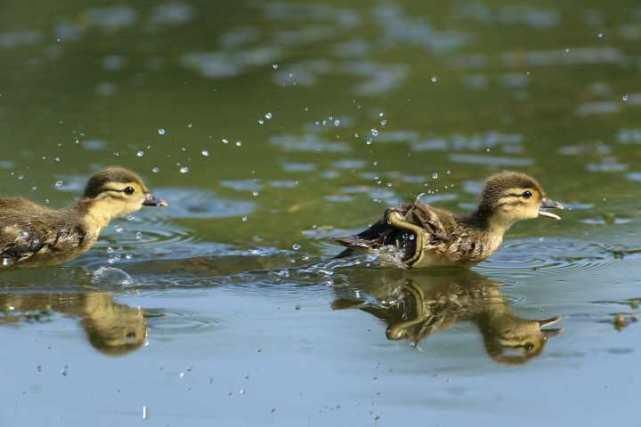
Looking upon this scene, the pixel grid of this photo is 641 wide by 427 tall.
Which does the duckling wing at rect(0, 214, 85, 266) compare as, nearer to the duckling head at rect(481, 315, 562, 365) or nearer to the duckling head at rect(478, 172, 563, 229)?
the duckling head at rect(478, 172, 563, 229)

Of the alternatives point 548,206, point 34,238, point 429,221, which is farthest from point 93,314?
point 548,206

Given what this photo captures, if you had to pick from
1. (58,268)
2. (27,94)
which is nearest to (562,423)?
(58,268)

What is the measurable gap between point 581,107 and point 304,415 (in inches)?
286

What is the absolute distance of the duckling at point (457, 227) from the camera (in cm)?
910

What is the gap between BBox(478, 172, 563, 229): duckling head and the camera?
9461 mm

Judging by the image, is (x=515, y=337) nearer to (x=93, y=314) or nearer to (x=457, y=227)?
(x=457, y=227)

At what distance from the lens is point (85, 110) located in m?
13.1

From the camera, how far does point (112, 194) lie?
9.66 metres

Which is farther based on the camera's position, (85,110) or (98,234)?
(85,110)

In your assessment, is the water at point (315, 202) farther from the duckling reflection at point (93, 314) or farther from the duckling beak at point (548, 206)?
Result: the duckling beak at point (548, 206)

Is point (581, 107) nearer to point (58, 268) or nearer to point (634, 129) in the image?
point (634, 129)

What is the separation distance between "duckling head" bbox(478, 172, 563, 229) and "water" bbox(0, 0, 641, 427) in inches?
10.3

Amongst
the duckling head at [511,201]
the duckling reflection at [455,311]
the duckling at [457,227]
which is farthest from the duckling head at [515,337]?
the duckling head at [511,201]

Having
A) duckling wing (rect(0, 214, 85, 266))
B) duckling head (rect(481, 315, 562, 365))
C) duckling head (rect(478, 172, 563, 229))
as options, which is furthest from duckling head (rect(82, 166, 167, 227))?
duckling head (rect(481, 315, 562, 365))
